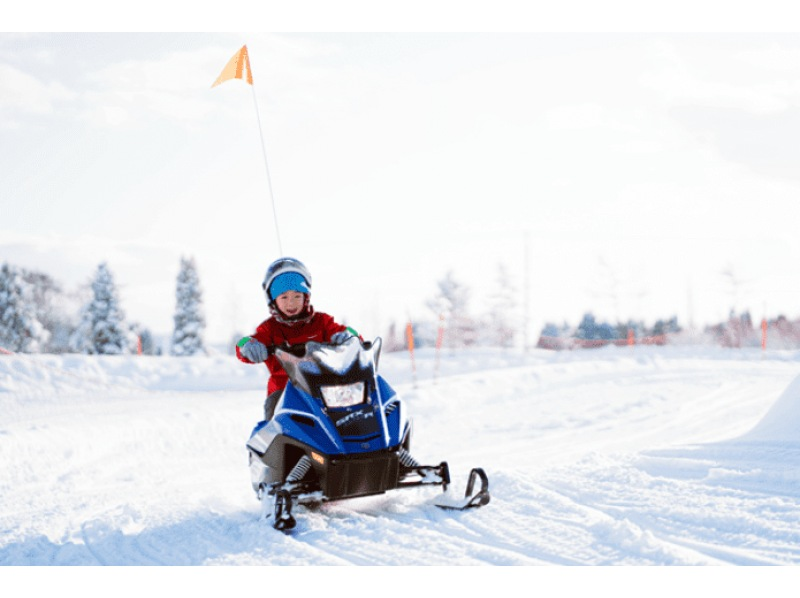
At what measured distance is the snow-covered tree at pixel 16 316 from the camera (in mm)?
36969

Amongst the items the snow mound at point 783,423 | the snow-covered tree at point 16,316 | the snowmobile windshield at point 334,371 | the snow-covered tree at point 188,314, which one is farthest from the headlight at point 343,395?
the snow-covered tree at point 188,314

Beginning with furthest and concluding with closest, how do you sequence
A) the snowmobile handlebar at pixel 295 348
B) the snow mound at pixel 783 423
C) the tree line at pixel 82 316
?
1. the tree line at pixel 82 316
2. the snow mound at pixel 783 423
3. the snowmobile handlebar at pixel 295 348

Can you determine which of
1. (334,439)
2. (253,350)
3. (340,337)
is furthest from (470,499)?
(253,350)

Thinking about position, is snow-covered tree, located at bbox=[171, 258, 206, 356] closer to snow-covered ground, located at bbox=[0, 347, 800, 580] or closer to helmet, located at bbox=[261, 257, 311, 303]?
snow-covered ground, located at bbox=[0, 347, 800, 580]

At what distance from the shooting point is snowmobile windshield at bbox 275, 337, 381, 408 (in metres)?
5.17

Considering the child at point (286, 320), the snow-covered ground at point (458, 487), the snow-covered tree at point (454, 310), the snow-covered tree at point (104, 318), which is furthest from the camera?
the snow-covered tree at point (454, 310)

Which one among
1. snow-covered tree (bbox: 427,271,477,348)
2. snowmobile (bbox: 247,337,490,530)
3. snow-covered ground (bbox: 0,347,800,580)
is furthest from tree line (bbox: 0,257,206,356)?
snowmobile (bbox: 247,337,490,530)

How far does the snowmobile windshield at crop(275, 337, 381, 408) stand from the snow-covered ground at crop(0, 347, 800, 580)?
31.4 inches

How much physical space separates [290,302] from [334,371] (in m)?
0.86

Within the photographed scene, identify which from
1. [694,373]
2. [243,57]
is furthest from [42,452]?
[694,373]

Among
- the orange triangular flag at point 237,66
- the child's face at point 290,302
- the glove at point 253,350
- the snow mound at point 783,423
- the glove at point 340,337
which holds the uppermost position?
the orange triangular flag at point 237,66

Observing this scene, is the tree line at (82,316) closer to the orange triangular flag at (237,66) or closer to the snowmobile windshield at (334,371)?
the orange triangular flag at (237,66)

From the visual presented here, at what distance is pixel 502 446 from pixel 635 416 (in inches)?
133

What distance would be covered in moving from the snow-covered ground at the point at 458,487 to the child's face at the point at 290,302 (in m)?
1.42
